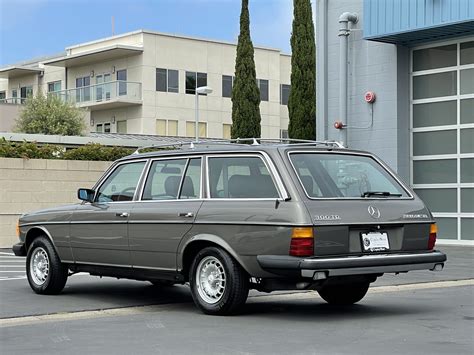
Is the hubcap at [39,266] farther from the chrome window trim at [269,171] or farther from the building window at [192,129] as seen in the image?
the building window at [192,129]

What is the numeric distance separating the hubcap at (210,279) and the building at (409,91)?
12348mm

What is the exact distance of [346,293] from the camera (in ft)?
32.6

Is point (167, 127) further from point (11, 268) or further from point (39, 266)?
point (39, 266)

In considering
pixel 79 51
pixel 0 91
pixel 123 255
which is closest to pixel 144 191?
pixel 123 255

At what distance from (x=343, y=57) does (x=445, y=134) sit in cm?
323

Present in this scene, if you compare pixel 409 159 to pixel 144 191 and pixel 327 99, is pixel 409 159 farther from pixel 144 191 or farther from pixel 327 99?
pixel 144 191

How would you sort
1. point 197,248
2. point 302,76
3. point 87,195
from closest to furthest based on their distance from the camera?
1. point 197,248
2. point 87,195
3. point 302,76

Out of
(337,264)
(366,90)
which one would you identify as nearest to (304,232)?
(337,264)

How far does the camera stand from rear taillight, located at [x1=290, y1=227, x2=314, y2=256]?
8242 millimetres

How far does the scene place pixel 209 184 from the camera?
939 cm

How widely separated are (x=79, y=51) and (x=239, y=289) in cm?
4695

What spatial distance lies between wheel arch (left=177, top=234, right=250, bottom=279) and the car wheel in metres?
1.62

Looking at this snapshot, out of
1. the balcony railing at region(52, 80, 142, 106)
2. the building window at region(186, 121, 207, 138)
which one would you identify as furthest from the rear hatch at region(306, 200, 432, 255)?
the building window at region(186, 121, 207, 138)

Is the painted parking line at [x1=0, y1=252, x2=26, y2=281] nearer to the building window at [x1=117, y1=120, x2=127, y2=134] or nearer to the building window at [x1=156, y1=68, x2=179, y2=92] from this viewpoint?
the building window at [x1=156, y1=68, x2=179, y2=92]
